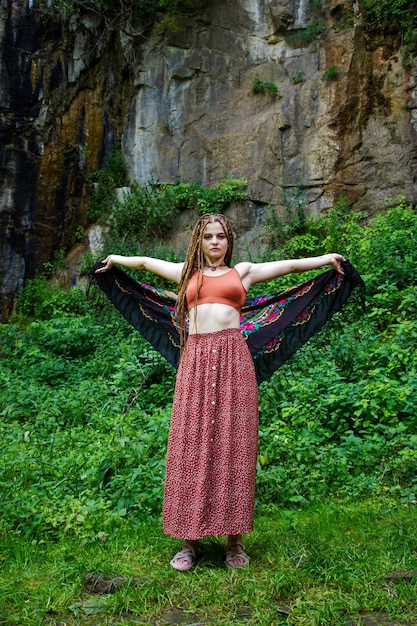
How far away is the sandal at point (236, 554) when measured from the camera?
314 cm

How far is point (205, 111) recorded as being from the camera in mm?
13633

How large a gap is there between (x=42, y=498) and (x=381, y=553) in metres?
2.26

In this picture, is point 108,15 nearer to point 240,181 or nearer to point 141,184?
point 141,184

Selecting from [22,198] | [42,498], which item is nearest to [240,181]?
[22,198]

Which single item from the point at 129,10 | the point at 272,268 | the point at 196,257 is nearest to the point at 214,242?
the point at 196,257

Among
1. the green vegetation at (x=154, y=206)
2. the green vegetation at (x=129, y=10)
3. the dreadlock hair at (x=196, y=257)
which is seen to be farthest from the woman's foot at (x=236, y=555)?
the green vegetation at (x=129, y=10)

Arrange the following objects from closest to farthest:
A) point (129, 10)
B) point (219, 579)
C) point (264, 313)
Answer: point (219, 579)
point (264, 313)
point (129, 10)

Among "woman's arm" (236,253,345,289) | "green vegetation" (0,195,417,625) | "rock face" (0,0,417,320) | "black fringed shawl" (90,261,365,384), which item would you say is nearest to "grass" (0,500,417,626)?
"green vegetation" (0,195,417,625)

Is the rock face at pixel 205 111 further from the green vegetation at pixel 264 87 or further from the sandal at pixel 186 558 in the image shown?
the sandal at pixel 186 558

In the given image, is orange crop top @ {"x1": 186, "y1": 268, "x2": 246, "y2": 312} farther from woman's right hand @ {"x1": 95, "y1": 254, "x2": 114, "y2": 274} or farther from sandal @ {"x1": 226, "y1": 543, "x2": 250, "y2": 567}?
sandal @ {"x1": 226, "y1": 543, "x2": 250, "y2": 567}

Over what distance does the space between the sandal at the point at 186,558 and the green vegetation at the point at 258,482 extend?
7cm

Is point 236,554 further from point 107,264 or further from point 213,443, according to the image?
point 107,264

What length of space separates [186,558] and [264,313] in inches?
66.6

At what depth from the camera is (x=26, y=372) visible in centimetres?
798
